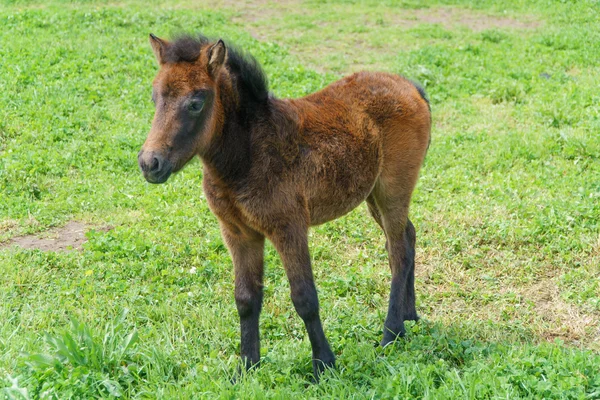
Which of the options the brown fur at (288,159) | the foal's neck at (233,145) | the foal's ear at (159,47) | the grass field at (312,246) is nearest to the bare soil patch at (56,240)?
the grass field at (312,246)

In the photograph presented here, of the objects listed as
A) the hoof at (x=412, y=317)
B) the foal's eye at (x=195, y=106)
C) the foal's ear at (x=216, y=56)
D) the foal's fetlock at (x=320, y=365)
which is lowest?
the hoof at (x=412, y=317)

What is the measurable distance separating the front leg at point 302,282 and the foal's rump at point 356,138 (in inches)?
14.1

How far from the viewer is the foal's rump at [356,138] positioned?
5.12 meters

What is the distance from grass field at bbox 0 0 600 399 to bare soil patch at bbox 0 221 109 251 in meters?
0.13

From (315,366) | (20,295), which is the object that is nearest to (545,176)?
(315,366)

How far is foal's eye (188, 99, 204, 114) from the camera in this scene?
14.5 ft

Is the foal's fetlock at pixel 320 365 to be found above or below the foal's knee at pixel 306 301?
below

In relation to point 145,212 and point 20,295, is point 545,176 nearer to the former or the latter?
point 145,212

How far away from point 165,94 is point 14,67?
23.4 ft

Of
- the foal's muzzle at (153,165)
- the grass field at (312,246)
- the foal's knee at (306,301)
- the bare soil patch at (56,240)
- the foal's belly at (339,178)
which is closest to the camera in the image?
the foal's muzzle at (153,165)

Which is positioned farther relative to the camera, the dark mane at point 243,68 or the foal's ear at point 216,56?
the dark mane at point 243,68

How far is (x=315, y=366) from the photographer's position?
16.3 feet

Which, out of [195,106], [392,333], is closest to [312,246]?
[392,333]

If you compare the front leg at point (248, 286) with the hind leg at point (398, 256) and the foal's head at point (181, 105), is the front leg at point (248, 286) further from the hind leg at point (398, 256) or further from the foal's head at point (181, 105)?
the hind leg at point (398, 256)
